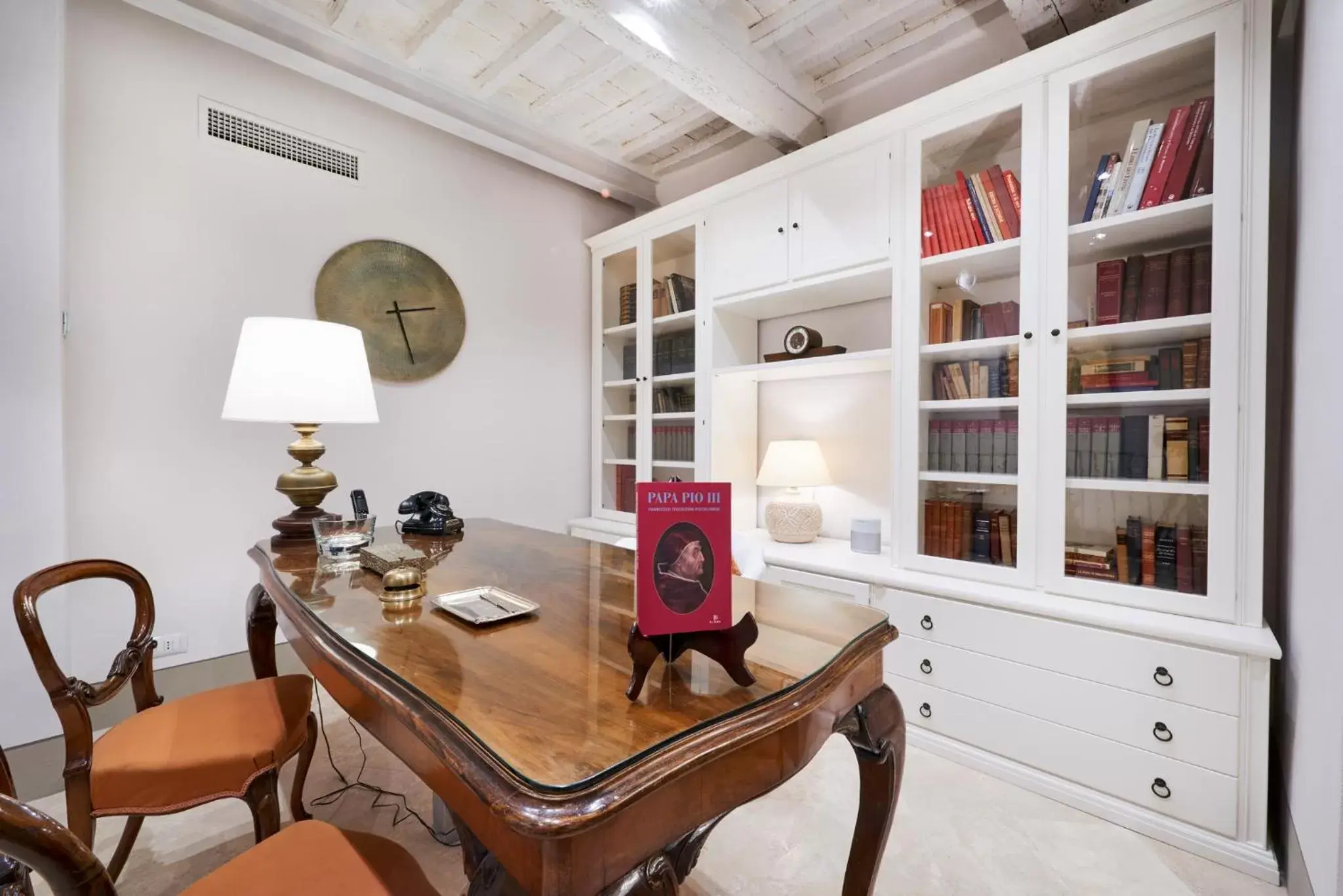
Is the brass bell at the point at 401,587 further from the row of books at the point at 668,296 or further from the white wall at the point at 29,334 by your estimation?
the row of books at the point at 668,296

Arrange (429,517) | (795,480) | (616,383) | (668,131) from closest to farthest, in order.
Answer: (429,517)
(795,480)
(668,131)
(616,383)

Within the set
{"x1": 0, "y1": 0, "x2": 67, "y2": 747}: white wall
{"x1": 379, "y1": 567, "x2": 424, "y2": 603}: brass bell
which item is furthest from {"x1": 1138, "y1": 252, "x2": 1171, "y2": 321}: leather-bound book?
{"x1": 0, "y1": 0, "x2": 67, "y2": 747}: white wall

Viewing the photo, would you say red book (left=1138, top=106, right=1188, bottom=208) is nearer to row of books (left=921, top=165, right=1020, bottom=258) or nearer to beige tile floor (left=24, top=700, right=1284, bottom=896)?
row of books (left=921, top=165, right=1020, bottom=258)

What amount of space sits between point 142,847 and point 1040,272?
10.7 feet

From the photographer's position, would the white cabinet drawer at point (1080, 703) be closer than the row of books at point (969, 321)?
Result: Yes

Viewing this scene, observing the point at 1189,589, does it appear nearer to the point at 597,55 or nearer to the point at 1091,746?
the point at 1091,746

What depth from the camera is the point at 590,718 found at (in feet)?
2.22

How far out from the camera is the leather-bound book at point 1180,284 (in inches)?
66.1

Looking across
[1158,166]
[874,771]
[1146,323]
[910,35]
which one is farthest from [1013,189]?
[874,771]

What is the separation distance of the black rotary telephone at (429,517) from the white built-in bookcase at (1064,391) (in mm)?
1360

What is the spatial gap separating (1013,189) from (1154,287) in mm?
559

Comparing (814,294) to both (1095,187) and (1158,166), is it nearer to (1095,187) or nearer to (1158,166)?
(1095,187)

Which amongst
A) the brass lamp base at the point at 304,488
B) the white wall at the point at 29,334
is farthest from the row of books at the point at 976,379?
the white wall at the point at 29,334

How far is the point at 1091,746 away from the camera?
1.74m
